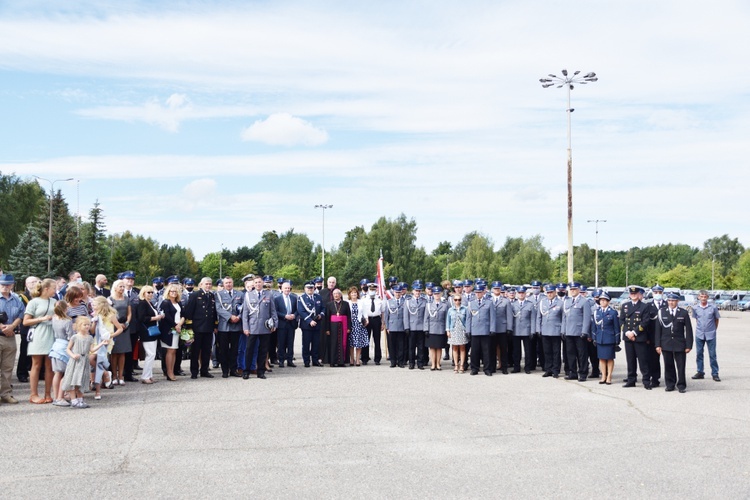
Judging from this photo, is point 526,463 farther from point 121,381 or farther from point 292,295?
point 292,295

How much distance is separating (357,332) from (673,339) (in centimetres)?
678

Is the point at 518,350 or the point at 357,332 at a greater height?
the point at 357,332

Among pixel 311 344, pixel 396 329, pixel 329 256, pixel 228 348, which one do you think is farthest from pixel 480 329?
pixel 329 256

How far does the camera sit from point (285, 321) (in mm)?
15578

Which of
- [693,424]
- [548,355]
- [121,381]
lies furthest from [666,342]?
[121,381]

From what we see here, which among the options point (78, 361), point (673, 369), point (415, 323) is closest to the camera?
point (78, 361)

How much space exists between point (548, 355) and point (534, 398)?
10.6ft

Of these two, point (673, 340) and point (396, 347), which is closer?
point (673, 340)

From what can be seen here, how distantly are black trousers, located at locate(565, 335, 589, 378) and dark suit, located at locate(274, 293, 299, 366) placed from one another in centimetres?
599

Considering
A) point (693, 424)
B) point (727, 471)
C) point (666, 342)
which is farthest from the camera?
point (666, 342)

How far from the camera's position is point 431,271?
9038 cm

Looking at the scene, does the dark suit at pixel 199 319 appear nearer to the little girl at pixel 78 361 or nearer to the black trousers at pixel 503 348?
the little girl at pixel 78 361

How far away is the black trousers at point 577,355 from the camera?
1357cm

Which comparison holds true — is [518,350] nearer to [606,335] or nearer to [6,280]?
[606,335]
